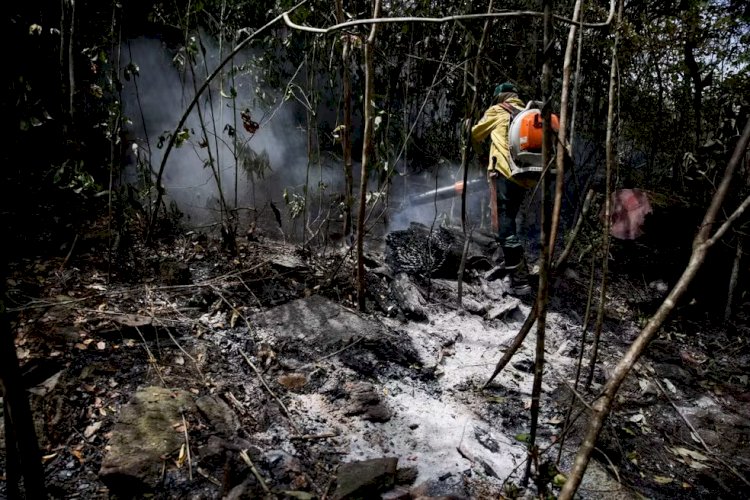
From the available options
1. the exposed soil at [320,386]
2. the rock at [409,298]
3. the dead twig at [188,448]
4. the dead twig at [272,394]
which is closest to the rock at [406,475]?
the exposed soil at [320,386]

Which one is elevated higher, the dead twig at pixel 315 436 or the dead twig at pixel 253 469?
the dead twig at pixel 253 469

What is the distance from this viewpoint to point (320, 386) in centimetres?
260

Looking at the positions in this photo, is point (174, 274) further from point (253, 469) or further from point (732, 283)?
point (732, 283)

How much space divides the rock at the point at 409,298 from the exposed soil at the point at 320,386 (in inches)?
3.7

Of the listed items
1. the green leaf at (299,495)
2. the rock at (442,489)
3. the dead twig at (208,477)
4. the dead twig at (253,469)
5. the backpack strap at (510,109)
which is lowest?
the rock at (442,489)

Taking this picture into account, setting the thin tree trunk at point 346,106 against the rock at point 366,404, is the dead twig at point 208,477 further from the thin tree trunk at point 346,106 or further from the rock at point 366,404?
the thin tree trunk at point 346,106

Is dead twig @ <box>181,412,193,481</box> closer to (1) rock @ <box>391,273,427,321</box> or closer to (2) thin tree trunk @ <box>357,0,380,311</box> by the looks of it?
(2) thin tree trunk @ <box>357,0,380,311</box>

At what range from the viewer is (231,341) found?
2.86 m

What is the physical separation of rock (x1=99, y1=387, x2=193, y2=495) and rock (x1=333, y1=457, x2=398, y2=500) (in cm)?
79

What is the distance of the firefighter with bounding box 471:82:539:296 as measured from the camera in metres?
4.37

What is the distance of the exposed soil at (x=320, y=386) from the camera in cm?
196

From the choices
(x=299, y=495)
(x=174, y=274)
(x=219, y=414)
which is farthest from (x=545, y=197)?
(x=174, y=274)

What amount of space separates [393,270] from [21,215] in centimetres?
339

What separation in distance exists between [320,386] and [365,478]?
0.83 m
